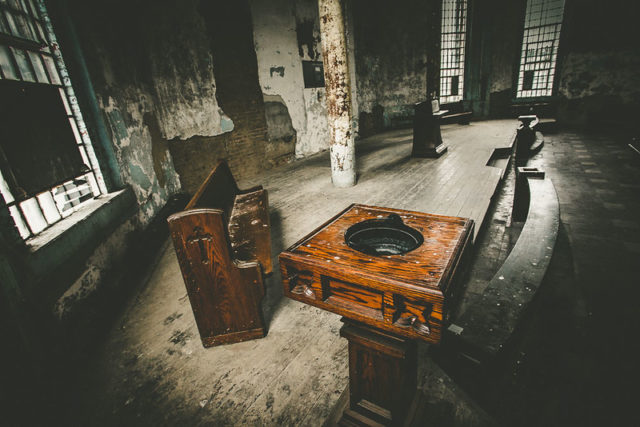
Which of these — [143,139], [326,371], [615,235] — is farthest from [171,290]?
[615,235]

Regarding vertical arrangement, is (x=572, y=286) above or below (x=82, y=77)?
below

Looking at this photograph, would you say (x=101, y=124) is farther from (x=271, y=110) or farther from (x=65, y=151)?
(x=271, y=110)

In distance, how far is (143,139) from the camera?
3834 millimetres

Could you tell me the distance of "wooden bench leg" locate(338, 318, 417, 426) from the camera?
1082 millimetres

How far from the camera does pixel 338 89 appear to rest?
15.6 ft

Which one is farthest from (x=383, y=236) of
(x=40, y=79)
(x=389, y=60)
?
(x=389, y=60)

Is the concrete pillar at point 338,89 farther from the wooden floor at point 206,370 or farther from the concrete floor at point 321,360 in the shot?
the wooden floor at point 206,370

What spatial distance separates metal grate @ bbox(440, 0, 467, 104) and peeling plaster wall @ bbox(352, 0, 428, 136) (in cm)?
183

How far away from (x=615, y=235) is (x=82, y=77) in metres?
6.45

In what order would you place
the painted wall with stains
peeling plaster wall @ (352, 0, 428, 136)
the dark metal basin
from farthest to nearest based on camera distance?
peeling plaster wall @ (352, 0, 428, 136)
the painted wall with stains
the dark metal basin

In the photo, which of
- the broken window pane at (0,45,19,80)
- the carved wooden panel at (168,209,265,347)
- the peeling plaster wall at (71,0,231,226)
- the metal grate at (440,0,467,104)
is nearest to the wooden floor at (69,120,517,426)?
the carved wooden panel at (168,209,265,347)

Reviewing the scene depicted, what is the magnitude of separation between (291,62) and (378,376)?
7.09m

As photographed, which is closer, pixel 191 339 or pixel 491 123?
pixel 191 339

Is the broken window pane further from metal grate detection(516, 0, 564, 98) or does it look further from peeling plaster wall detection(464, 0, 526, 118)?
metal grate detection(516, 0, 564, 98)
